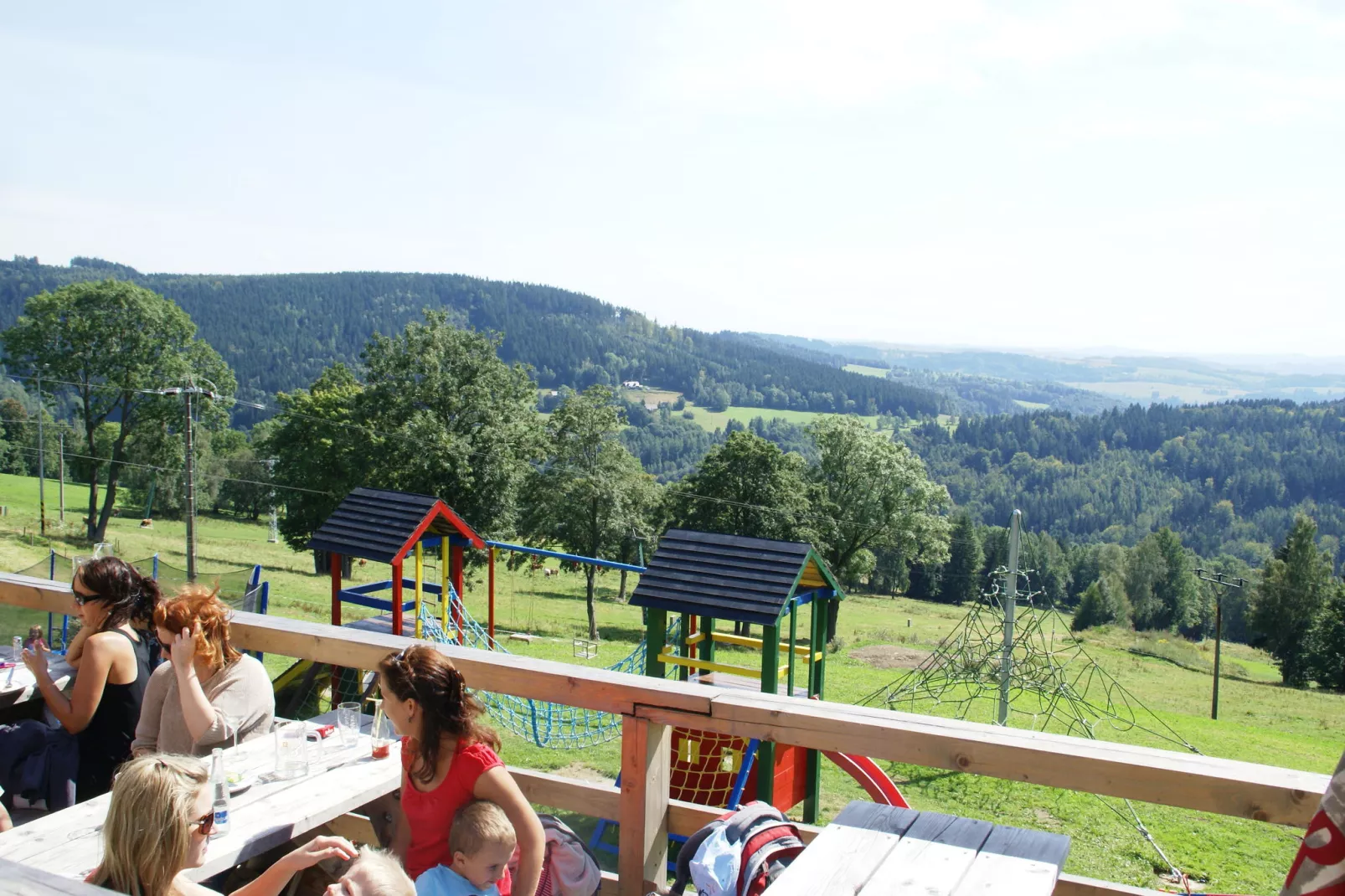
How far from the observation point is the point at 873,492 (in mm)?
41906

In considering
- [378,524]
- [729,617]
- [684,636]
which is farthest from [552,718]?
[378,524]

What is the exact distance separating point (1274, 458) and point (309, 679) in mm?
176754

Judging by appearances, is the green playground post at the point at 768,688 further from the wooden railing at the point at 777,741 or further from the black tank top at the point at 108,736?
the black tank top at the point at 108,736

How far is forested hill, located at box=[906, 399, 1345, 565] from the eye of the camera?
135000 mm

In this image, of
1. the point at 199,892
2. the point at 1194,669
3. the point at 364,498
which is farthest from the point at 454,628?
the point at 1194,669

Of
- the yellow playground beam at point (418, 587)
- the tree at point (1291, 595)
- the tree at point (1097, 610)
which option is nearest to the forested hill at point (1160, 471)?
the tree at point (1097, 610)

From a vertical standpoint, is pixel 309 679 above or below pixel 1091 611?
above

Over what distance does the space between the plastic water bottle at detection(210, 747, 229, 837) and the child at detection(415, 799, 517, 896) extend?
1.70ft

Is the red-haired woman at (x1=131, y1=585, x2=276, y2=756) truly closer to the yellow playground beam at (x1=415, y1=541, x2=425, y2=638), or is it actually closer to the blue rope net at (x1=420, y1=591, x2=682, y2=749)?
the blue rope net at (x1=420, y1=591, x2=682, y2=749)

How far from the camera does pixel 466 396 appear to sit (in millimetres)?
32875

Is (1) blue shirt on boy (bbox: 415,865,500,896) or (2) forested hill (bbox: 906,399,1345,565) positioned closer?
(1) blue shirt on boy (bbox: 415,865,500,896)

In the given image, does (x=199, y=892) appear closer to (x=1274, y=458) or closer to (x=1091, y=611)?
(x=1091, y=611)

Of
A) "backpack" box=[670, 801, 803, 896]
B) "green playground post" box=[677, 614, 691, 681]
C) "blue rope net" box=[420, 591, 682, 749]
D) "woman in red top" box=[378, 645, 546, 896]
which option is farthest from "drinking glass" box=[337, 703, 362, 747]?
"blue rope net" box=[420, 591, 682, 749]

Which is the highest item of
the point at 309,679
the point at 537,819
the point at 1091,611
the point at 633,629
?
the point at 537,819
